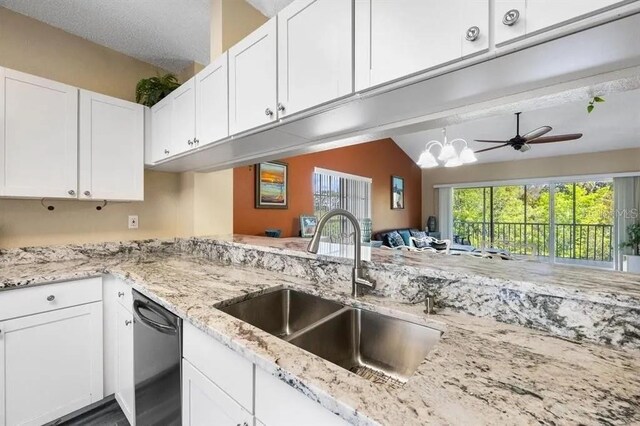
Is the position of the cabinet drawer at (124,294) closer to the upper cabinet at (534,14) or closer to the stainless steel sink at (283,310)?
the stainless steel sink at (283,310)

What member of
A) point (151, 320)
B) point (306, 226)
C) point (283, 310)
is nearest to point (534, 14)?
point (283, 310)

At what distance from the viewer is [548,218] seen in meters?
6.09

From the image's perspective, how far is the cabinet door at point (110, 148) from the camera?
2016 mm

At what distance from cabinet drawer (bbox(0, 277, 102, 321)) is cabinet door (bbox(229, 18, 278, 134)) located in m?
1.30

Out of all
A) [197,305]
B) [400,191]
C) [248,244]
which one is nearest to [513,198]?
[400,191]

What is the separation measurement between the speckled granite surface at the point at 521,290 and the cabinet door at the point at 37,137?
178 cm

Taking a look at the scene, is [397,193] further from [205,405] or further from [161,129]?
[205,405]

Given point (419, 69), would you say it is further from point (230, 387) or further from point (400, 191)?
point (400, 191)

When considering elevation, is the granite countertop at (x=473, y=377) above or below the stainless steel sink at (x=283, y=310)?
above

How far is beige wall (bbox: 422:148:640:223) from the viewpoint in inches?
209

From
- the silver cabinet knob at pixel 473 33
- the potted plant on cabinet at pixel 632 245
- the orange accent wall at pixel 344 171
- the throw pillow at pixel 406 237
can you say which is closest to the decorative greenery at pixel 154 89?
the orange accent wall at pixel 344 171

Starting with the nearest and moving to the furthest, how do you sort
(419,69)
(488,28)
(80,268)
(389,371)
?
(488,28) < (419,69) < (389,371) < (80,268)

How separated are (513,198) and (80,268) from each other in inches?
295

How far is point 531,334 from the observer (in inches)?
34.8
